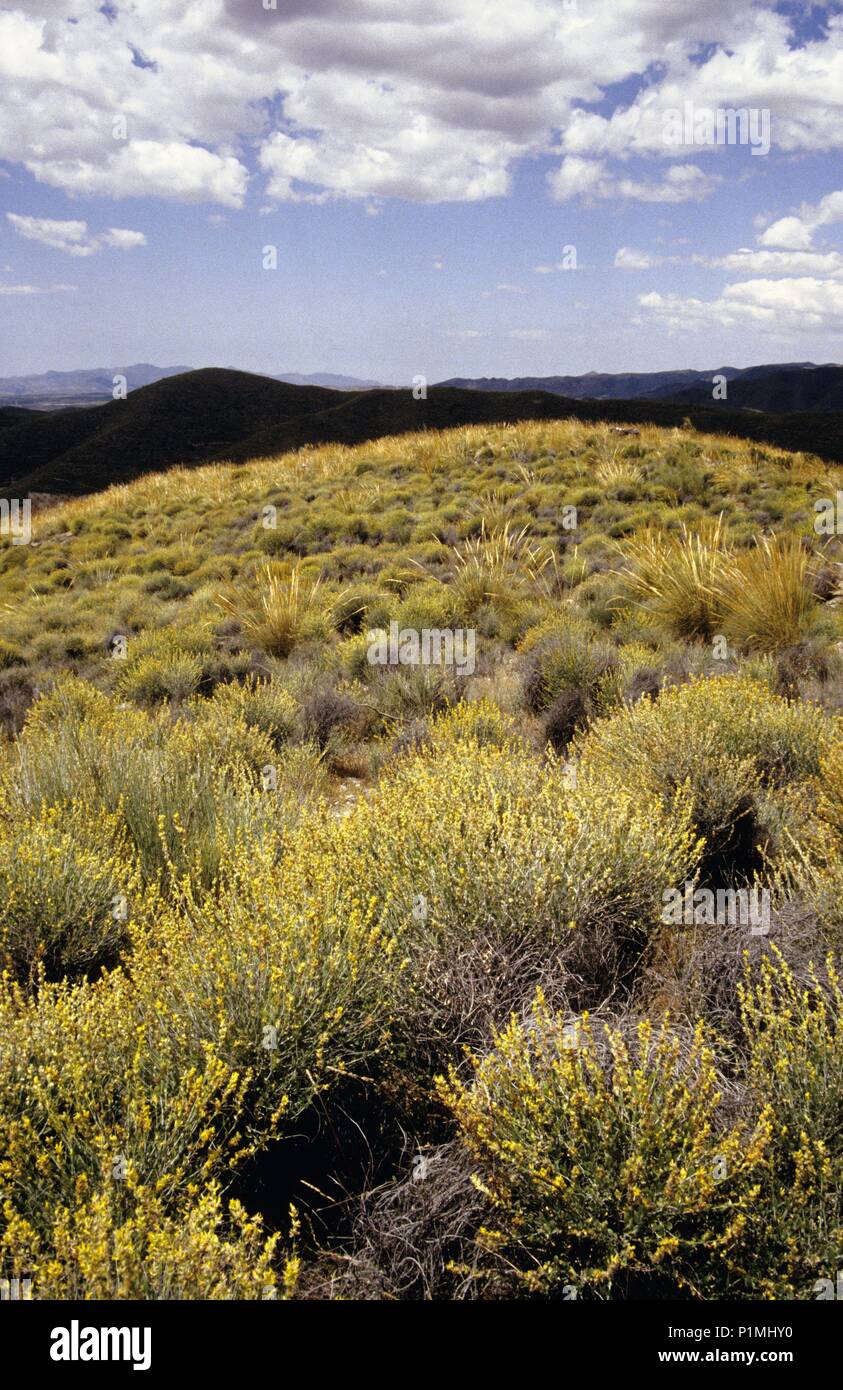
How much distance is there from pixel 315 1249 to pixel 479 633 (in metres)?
6.05

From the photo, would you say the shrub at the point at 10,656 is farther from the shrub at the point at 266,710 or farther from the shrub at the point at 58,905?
the shrub at the point at 58,905

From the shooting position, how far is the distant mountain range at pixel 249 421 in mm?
23547

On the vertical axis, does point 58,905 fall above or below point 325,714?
below

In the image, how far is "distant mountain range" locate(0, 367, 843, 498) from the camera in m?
23.5

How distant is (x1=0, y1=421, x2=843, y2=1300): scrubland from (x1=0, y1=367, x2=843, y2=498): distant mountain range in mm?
17193

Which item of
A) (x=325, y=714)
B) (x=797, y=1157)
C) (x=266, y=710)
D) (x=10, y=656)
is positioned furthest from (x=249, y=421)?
(x=797, y=1157)

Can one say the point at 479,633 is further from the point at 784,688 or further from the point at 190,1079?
the point at 190,1079

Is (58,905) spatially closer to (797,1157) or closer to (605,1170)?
(605,1170)

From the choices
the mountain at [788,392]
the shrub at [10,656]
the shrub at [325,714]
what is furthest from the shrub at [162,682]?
the mountain at [788,392]

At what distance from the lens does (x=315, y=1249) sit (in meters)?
1.93

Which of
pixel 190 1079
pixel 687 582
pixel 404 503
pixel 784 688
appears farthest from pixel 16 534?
pixel 190 1079

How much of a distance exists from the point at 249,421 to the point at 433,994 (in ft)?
137

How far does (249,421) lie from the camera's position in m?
40.1

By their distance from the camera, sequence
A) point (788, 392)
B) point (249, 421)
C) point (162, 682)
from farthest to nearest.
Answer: point (788, 392), point (249, 421), point (162, 682)
